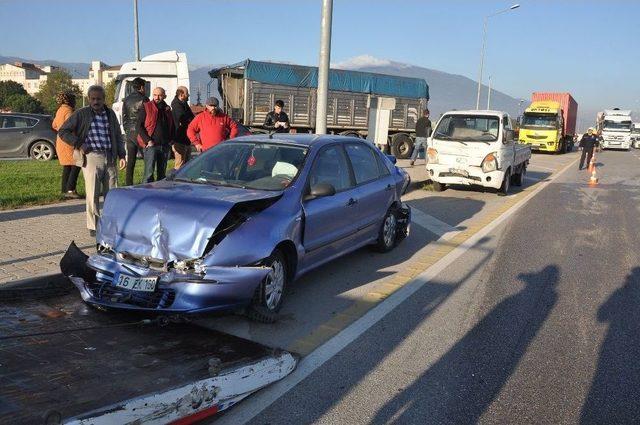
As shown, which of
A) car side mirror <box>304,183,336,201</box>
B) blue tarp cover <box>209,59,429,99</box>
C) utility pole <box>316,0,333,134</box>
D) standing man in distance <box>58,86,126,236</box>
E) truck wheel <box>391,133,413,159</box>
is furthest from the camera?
truck wheel <box>391,133,413,159</box>

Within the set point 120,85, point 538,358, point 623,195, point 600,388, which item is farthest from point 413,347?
point 120,85

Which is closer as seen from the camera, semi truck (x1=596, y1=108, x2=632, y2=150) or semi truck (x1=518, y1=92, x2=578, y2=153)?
semi truck (x1=518, y1=92, x2=578, y2=153)

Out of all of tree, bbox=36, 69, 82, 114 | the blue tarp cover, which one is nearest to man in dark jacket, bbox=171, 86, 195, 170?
the blue tarp cover

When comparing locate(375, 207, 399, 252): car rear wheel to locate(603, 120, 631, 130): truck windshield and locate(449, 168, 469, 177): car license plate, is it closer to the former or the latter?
locate(449, 168, 469, 177): car license plate

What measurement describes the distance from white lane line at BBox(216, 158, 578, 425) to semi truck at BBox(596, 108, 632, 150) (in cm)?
4177

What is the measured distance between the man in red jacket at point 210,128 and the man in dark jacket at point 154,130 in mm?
423

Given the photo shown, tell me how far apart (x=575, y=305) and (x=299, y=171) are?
2994mm

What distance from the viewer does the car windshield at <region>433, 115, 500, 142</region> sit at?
13.4 m

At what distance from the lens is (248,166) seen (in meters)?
5.75

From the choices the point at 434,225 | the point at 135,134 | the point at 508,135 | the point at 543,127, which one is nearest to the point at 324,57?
the point at 434,225

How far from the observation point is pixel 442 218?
1037cm

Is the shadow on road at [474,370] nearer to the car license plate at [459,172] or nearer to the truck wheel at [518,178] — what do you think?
the car license plate at [459,172]

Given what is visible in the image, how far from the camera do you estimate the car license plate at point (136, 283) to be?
4.29m

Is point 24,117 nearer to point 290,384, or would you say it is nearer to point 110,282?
point 110,282
